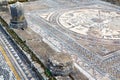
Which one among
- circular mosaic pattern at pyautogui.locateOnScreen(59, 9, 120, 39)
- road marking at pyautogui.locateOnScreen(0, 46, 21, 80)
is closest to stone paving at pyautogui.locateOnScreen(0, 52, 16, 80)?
road marking at pyautogui.locateOnScreen(0, 46, 21, 80)

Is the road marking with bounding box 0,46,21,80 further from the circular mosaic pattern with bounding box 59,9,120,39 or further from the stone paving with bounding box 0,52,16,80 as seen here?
the circular mosaic pattern with bounding box 59,9,120,39

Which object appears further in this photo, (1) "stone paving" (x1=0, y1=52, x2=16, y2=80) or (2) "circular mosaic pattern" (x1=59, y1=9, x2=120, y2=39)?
(2) "circular mosaic pattern" (x1=59, y1=9, x2=120, y2=39)

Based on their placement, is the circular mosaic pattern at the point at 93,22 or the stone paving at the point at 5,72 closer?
the stone paving at the point at 5,72

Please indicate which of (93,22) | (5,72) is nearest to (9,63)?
(5,72)

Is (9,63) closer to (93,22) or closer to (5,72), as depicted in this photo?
(5,72)

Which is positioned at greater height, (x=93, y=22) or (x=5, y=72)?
(x=93, y=22)

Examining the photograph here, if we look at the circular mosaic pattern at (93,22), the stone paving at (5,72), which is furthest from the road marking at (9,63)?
the circular mosaic pattern at (93,22)

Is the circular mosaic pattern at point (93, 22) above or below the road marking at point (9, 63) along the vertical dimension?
above

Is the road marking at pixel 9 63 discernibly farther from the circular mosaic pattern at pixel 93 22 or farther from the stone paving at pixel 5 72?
the circular mosaic pattern at pixel 93 22
